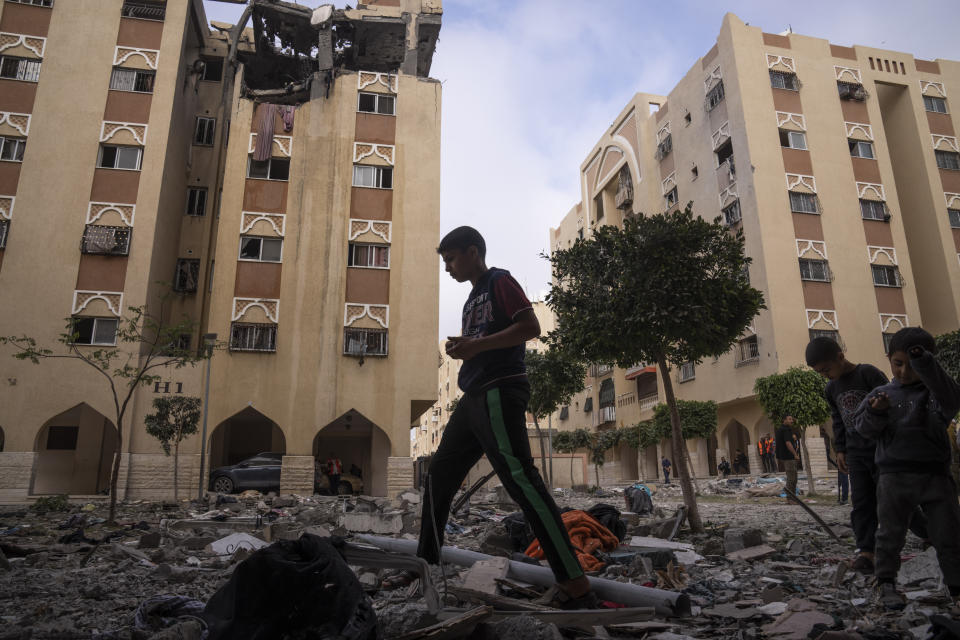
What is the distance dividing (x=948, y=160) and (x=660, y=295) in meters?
34.9

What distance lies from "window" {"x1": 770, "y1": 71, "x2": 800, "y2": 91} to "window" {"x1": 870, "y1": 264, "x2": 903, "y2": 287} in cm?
1036

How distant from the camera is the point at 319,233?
992 inches

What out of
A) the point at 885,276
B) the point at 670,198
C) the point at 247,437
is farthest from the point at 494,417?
the point at 670,198

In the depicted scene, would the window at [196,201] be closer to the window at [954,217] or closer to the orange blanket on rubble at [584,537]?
the orange blanket on rubble at [584,537]

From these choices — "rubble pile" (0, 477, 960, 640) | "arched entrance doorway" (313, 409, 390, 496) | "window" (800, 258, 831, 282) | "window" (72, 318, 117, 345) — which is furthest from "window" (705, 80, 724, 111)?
"rubble pile" (0, 477, 960, 640)

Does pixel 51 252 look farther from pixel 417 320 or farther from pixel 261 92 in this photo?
pixel 417 320

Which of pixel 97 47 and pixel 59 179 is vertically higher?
pixel 97 47

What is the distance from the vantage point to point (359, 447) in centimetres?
2828

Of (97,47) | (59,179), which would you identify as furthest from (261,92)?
(59,179)

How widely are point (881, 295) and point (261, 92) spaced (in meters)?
31.0

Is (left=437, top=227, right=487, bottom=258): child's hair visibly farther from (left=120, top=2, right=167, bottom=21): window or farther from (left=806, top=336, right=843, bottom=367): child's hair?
(left=120, top=2, right=167, bottom=21): window

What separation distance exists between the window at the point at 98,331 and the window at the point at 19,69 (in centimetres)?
999

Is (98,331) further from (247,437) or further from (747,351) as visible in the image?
(747,351)

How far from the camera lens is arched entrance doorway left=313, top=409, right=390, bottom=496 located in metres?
24.3
